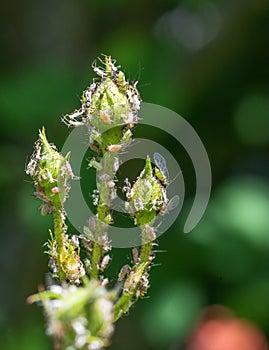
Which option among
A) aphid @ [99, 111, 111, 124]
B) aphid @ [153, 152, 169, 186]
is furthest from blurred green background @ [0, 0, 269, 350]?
aphid @ [99, 111, 111, 124]

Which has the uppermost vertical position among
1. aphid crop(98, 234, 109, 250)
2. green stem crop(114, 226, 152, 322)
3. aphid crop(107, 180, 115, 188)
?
aphid crop(107, 180, 115, 188)

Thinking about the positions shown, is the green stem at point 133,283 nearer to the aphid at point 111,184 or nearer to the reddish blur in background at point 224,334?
the aphid at point 111,184

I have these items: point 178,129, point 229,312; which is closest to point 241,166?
point 178,129

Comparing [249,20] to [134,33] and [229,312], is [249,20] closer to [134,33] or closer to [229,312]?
[134,33]

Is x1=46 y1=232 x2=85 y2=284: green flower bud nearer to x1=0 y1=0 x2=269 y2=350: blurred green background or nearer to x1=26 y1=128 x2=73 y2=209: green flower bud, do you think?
x1=26 y1=128 x2=73 y2=209: green flower bud

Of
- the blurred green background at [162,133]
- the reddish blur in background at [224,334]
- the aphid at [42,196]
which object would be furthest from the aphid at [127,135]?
the blurred green background at [162,133]
